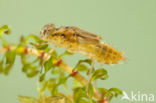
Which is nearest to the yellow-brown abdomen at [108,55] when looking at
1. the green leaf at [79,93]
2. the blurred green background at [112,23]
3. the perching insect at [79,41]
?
the perching insect at [79,41]

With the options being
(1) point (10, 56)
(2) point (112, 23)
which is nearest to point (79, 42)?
(1) point (10, 56)

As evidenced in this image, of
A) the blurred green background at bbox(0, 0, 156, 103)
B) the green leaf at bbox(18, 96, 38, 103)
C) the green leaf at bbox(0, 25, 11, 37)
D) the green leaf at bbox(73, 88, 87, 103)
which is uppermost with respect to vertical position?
the blurred green background at bbox(0, 0, 156, 103)

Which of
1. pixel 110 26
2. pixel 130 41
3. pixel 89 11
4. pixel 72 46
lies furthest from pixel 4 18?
pixel 72 46

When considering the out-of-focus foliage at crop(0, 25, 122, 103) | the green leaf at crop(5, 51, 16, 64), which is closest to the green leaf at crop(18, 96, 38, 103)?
the out-of-focus foliage at crop(0, 25, 122, 103)

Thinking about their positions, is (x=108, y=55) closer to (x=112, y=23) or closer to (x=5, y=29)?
(x=5, y=29)

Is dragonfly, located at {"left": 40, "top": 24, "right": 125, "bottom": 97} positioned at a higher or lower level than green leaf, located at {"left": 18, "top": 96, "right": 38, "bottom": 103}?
higher

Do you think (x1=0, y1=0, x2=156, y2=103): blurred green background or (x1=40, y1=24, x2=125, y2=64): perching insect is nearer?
(x1=40, y1=24, x2=125, y2=64): perching insect

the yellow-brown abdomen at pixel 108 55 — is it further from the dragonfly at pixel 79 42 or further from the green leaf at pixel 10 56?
the green leaf at pixel 10 56

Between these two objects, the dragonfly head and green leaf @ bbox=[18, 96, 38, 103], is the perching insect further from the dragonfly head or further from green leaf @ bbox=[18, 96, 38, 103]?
green leaf @ bbox=[18, 96, 38, 103]
